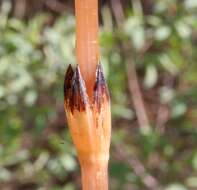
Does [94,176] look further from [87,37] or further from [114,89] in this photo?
[114,89]

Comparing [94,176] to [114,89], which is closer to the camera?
[94,176]

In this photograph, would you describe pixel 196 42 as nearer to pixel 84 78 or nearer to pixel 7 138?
pixel 7 138

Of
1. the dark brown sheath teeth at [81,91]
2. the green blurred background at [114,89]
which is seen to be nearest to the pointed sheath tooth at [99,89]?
the dark brown sheath teeth at [81,91]

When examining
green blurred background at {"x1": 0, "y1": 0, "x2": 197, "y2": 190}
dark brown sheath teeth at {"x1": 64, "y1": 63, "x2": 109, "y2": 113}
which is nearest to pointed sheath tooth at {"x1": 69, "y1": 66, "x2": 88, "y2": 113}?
dark brown sheath teeth at {"x1": 64, "y1": 63, "x2": 109, "y2": 113}

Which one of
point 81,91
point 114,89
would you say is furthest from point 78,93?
point 114,89

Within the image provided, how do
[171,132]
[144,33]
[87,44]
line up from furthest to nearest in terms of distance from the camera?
1. [171,132]
2. [144,33]
3. [87,44]

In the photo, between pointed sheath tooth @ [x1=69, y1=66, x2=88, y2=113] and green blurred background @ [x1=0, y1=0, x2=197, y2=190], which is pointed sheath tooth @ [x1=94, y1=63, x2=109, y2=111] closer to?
pointed sheath tooth @ [x1=69, y1=66, x2=88, y2=113]

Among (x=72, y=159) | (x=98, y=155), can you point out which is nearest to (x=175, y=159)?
(x=72, y=159)
